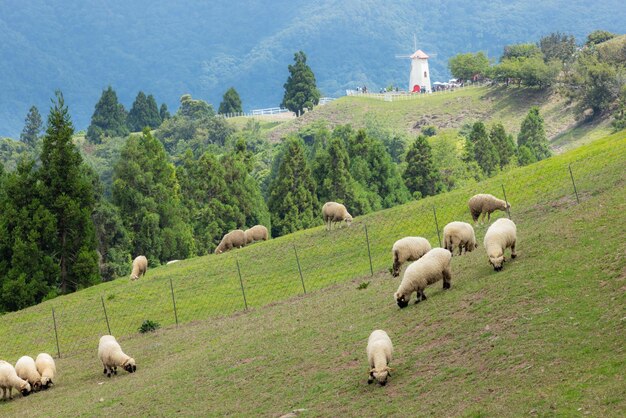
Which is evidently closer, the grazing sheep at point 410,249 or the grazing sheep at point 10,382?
the grazing sheep at point 10,382

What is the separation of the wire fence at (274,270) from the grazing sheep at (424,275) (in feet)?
33.4

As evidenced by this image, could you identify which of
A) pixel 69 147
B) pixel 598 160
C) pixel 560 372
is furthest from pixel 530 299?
pixel 69 147

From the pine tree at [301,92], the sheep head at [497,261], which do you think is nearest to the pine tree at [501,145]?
the pine tree at [301,92]

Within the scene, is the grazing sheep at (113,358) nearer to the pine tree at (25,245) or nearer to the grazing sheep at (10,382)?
the grazing sheep at (10,382)

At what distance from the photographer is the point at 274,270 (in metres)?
50.8

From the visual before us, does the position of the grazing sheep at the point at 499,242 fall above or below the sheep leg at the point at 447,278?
above

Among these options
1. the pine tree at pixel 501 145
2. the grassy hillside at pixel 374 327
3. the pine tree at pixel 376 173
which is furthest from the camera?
the pine tree at pixel 501 145

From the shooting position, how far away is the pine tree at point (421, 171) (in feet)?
339

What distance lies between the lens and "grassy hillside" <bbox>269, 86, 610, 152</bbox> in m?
154

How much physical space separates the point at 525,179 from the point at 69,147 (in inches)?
1009

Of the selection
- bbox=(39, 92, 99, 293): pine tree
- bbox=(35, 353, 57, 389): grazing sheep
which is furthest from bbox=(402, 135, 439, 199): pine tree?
bbox=(35, 353, 57, 389): grazing sheep

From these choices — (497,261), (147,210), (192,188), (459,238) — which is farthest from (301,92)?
(497,261)

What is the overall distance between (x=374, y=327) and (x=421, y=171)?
7343 centimetres

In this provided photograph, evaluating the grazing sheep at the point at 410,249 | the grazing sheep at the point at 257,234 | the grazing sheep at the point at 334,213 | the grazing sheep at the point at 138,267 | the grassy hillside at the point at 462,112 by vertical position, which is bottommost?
the grazing sheep at the point at 410,249
